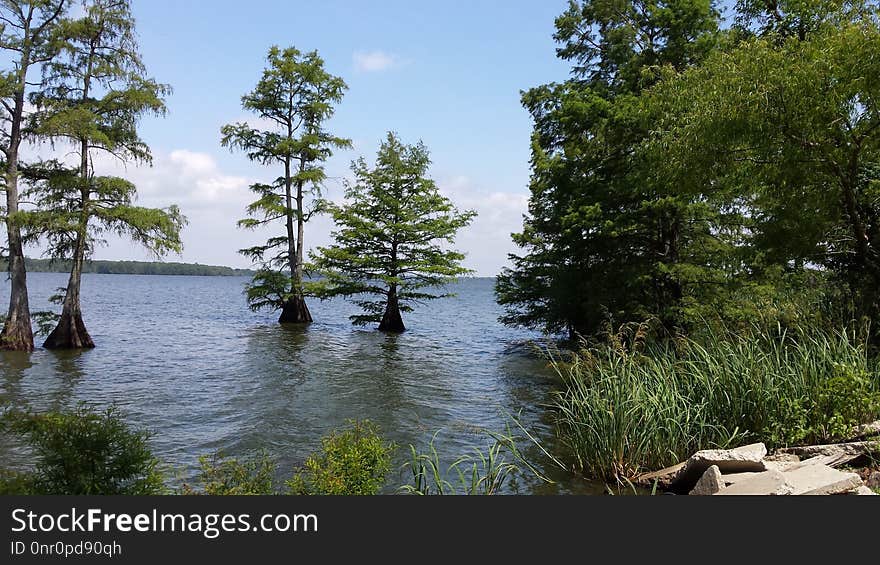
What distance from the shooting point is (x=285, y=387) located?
1522 centimetres

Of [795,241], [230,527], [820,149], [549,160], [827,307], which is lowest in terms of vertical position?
[230,527]

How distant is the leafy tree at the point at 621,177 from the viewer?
15.2m

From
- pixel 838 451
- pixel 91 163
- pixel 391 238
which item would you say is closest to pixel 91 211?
pixel 91 163

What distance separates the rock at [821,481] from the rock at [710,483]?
58 centimetres

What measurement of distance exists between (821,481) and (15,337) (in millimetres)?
23150

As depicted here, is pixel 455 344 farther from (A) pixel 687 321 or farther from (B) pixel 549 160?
(A) pixel 687 321

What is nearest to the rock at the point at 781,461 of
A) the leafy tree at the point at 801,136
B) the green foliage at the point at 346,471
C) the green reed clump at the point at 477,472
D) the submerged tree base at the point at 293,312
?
the green reed clump at the point at 477,472

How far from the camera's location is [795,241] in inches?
450

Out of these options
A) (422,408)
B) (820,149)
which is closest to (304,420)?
(422,408)

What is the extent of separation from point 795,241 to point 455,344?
16.5 metres

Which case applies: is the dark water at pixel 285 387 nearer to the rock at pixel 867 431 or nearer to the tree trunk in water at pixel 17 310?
the tree trunk in water at pixel 17 310

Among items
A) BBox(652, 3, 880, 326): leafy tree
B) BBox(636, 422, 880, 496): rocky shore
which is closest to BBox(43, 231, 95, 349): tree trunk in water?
BBox(652, 3, 880, 326): leafy tree

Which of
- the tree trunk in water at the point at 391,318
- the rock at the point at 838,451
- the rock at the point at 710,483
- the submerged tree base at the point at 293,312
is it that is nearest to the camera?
the rock at the point at 710,483

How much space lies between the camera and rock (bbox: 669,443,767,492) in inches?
242
